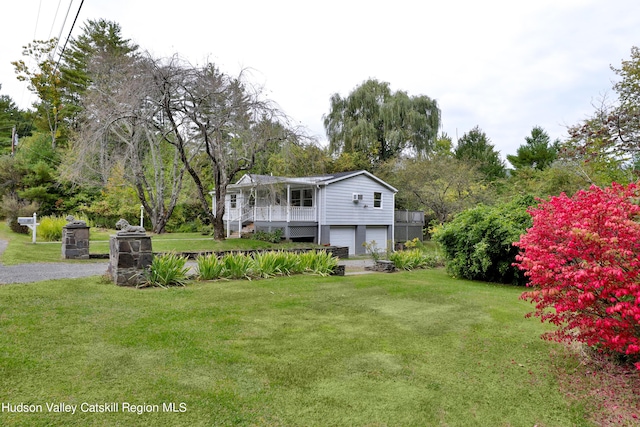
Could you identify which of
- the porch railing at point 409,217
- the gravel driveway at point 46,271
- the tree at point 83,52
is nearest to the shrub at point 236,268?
the gravel driveway at point 46,271

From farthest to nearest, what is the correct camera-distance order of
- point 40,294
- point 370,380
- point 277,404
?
point 40,294, point 370,380, point 277,404

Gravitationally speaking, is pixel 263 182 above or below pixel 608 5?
below

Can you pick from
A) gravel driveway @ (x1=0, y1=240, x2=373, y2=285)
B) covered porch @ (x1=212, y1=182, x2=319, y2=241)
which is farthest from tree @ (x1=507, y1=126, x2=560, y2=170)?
gravel driveway @ (x1=0, y1=240, x2=373, y2=285)

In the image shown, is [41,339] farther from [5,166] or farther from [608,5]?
[5,166]

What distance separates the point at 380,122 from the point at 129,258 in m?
25.9

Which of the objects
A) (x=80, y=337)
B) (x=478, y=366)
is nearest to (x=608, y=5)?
(x=478, y=366)

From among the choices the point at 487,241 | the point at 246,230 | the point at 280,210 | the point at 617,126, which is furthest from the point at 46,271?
the point at 617,126

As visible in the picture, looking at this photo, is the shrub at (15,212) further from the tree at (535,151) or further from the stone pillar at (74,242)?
the tree at (535,151)

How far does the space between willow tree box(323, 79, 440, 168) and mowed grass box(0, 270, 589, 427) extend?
2454 centimetres

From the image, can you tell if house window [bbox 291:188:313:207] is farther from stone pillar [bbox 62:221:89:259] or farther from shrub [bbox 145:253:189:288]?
shrub [bbox 145:253:189:288]

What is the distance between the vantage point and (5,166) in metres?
23.8

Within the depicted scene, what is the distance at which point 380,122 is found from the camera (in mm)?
30438

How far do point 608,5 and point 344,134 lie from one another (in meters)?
21.3

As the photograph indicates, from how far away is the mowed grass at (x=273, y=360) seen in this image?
9.76 ft
